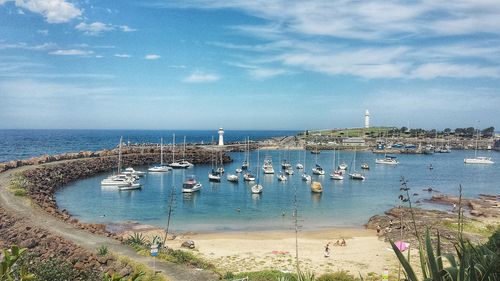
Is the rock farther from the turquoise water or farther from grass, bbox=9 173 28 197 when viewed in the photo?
grass, bbox=9 173 28 197

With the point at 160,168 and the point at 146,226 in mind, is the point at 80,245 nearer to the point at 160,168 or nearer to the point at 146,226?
the point at 146,226

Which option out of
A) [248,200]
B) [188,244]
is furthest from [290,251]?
[248,200]

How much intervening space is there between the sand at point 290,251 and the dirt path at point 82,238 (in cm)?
487

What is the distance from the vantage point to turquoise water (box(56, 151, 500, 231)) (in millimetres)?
39719

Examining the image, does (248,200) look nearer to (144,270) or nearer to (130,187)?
(130,187)

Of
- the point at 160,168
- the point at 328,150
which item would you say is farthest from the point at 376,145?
the point at 160,168

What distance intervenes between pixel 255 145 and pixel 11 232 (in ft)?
402

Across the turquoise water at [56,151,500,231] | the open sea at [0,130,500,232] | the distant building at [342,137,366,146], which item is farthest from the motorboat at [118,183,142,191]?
the distant building at [342,137,366,146]

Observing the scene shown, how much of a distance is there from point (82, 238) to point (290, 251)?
13.2 metres

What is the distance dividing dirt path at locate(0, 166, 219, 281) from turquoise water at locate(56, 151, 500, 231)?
6990mm

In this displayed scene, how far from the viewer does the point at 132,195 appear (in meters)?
53.4

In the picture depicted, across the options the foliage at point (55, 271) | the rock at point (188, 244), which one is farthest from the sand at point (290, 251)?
the foliage at point (55, 271)

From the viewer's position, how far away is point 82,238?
2406 cm

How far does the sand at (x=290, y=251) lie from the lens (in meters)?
24.2
